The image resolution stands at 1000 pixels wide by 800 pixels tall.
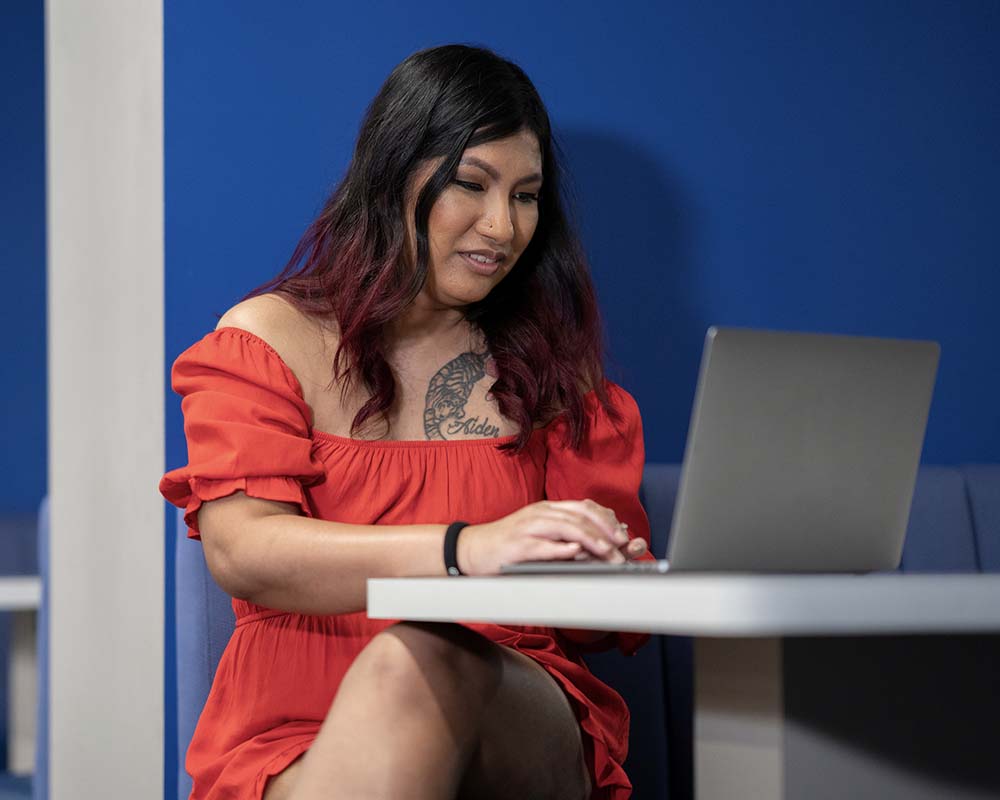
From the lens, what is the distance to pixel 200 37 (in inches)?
73.7

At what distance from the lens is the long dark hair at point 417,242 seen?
5.43 feet

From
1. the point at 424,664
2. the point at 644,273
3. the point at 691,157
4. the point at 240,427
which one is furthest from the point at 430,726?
the point at 691,157

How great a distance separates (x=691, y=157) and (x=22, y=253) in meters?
2.93

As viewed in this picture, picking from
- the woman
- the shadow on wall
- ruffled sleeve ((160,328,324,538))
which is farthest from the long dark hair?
the shadow on wall

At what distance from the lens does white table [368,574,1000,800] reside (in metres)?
0.77

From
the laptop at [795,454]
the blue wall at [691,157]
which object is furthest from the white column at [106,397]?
the laptop at [795,454]

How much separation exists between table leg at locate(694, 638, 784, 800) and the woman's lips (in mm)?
773

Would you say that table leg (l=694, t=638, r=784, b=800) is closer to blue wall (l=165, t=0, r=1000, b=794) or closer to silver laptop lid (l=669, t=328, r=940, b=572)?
silver laptop lid (l=669, t=328, r=940, b=572)

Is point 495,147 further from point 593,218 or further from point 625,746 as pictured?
point 625,746

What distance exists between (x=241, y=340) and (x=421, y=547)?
1.48 ft

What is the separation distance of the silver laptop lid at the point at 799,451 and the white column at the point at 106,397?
40.8 inches

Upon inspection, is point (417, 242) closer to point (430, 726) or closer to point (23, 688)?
point (430, 726)

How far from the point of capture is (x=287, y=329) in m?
1.62

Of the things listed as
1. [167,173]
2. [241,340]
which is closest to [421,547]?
[241,340]
